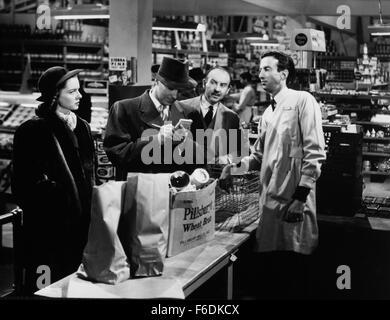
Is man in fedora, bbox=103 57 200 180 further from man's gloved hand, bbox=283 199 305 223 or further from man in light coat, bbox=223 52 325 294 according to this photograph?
man's gloved hand, bbox=283 199 305 223

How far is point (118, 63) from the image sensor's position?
670cm

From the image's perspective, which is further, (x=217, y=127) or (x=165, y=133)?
(x=217, y=127)

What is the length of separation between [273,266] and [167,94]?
3.79 ft

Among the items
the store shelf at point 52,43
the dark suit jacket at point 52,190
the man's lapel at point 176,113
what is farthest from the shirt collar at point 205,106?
the store shelf at point 52,43

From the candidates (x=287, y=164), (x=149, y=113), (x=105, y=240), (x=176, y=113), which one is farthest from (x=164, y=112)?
(x=105, y=240)

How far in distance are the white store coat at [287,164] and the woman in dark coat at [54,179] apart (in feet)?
3.09

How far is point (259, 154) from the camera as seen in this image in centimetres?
334

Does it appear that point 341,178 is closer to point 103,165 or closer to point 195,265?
point 195,265

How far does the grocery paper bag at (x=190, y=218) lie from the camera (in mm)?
2402

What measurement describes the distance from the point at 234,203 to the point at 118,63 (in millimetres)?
3862

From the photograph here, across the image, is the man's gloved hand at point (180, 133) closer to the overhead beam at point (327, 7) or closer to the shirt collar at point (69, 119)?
the shirt collar at point (69, 119)

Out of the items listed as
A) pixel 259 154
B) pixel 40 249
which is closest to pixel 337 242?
pixel 259 154

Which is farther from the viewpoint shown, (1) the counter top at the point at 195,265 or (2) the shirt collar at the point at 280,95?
(2) the shirt collar at the point at 280,95

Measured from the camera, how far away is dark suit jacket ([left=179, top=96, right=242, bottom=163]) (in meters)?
3.56
